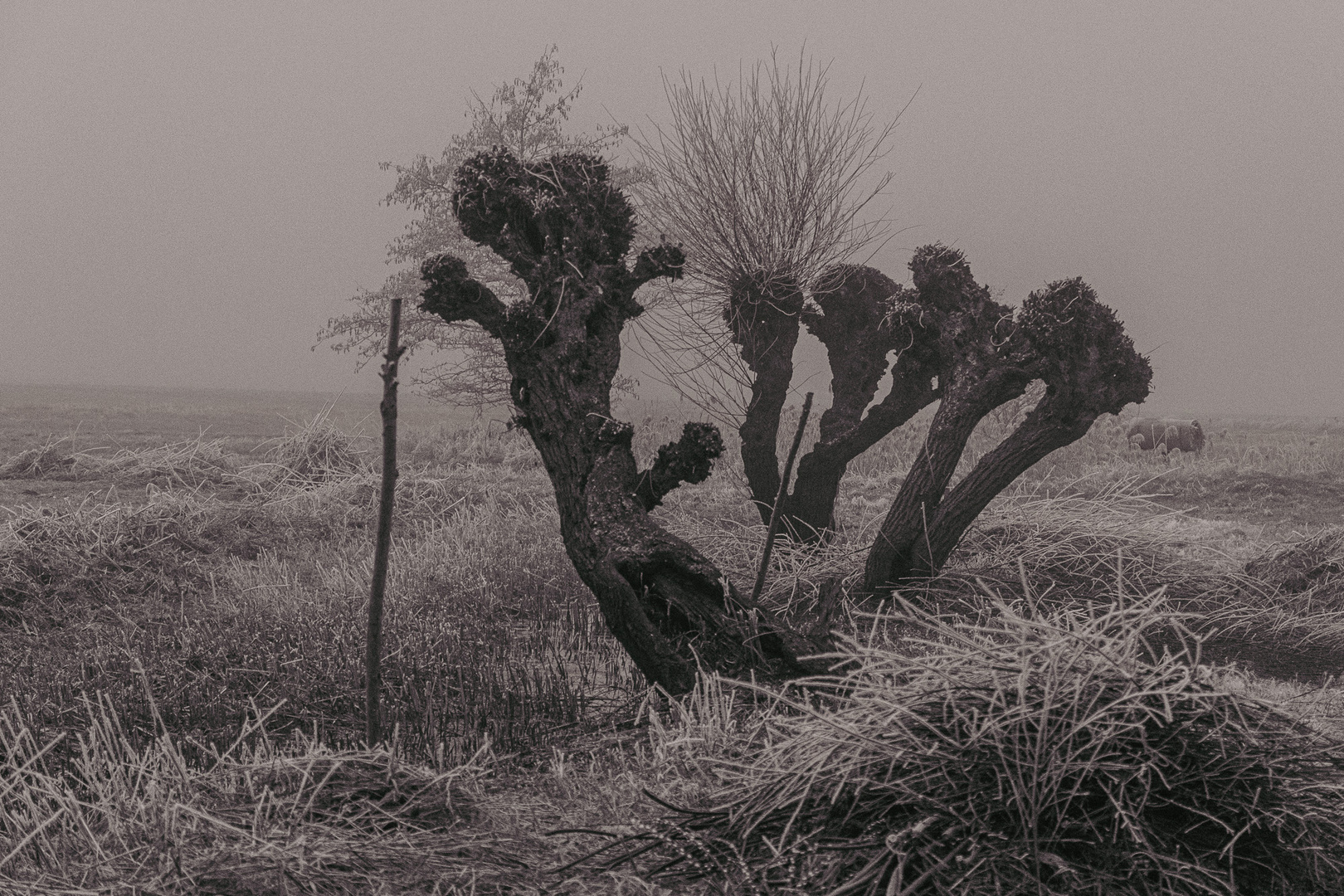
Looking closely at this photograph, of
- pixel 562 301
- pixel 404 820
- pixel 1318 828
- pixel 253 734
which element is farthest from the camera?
pixel 562 301

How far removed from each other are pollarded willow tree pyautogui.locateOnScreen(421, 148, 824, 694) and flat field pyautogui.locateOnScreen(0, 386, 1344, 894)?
0.31 m

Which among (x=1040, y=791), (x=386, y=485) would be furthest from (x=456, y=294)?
(x=1040, y=791)

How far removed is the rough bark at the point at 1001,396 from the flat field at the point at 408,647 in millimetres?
397

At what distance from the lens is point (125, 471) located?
12.9 m

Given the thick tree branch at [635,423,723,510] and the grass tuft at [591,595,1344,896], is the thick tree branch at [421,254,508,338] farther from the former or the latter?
the grass tuft at [591,595,1344,896]

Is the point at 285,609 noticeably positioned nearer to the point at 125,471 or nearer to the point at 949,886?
the point at 949,886

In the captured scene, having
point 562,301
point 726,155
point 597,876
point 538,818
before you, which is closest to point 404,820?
point 538,818

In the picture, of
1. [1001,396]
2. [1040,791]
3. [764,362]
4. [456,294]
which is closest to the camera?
[1040,791]

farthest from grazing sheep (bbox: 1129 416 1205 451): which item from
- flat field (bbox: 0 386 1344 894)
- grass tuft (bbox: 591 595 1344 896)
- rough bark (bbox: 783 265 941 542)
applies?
grass tuft (bbox: 591 595 1344 896)

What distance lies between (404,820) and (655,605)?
1.88 metres

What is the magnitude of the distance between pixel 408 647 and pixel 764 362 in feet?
13.2

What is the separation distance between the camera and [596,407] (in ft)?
17.2

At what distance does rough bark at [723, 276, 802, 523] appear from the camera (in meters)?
8.55

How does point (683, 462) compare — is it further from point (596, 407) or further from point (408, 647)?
point (408, 647)
